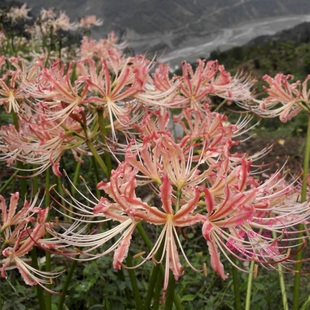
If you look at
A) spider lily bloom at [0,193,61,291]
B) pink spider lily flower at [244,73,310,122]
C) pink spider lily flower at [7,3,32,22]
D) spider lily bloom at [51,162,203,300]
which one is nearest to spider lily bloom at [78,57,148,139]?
spider lily bloom at [0,193,61,291]

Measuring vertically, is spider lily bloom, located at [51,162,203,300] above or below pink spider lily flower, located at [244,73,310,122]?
above

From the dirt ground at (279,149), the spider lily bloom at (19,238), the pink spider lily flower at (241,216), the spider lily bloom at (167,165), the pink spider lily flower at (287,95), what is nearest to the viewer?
the pink spider lily flower at (241,216)

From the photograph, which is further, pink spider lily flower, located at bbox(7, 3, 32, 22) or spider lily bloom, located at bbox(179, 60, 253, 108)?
pink spider lily flower, located at bbox(7, 3, 32, 22)

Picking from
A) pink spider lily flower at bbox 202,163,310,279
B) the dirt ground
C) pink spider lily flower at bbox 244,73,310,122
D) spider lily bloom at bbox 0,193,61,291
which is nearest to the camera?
pink spider lily flower at bbox 202,163,310,279

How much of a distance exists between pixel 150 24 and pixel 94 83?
651 cm

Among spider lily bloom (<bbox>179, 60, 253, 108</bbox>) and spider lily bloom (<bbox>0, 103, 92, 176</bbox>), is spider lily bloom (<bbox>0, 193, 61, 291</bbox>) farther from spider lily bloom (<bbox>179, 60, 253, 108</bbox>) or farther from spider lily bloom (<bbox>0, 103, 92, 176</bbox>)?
spider lily bloom (<bbox>179, 60, 253, 108</bbox>)

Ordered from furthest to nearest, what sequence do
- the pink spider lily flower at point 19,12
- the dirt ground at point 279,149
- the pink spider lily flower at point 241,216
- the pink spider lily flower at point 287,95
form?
the dirt ground at point 279,149, the pink spider lily flower at point 19,12, the pink spider lily flower at point 287,95, the pink spider lily flower at point 241,216

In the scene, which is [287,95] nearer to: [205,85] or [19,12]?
[205,85]

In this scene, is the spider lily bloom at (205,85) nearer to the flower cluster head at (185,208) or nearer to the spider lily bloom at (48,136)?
the spider lily bloom at (48,136)

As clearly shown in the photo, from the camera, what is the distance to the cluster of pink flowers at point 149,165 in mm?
1131

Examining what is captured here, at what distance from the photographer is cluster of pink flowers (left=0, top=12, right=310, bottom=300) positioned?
1.13 metres

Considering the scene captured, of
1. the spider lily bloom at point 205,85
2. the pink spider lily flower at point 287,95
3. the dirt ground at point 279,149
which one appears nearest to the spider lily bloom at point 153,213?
the spider lily bloom at point 205,85

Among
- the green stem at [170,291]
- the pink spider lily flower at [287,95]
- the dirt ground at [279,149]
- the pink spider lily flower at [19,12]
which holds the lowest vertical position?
the dirt ground at [279,149]

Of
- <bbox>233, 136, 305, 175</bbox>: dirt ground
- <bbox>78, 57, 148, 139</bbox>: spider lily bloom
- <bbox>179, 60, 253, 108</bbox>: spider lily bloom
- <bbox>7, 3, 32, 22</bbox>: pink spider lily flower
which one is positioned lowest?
<bbox>233, 136, 305, 175</bbox>: dirt ground
